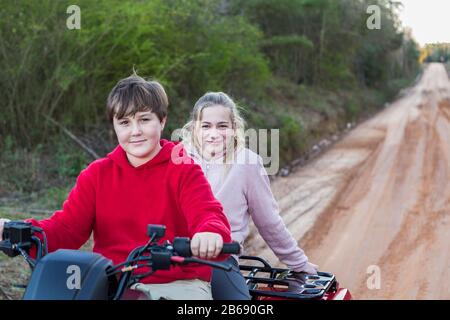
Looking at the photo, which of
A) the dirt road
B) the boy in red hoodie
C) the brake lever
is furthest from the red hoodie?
the dirt road

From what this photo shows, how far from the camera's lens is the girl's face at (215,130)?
3967mm

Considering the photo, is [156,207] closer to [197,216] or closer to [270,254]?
[197,216]

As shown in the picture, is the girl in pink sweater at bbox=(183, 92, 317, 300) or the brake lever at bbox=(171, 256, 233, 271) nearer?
the brake lever at bbox=(171, 256, 233, 271)

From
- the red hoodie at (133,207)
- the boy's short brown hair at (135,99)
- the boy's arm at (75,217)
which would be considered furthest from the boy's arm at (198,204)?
the boy's arm at (75,217)

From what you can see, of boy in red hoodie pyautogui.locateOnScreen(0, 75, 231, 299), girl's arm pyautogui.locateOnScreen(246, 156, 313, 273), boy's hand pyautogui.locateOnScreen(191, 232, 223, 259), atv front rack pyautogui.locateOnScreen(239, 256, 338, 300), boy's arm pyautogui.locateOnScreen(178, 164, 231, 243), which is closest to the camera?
boy's hand pyautogui.locateOnScreen(191, 232, 223, 259)

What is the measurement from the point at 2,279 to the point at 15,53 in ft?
14.9

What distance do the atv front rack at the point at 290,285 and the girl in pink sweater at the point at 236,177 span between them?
0.15 metres

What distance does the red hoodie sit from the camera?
285cm

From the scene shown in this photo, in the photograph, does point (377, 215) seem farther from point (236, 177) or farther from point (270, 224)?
point (236, 177)

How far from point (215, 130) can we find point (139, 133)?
3.77 feet

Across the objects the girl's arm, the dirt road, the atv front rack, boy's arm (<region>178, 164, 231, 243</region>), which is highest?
boy's arm (<region>178, 164, 231, 243</region>)

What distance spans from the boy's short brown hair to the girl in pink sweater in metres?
1.10

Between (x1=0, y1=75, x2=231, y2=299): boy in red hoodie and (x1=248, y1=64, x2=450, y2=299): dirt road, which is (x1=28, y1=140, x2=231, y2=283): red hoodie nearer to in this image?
(x1=0, y1=75, x2=231, y2=299): boy in red hoodie

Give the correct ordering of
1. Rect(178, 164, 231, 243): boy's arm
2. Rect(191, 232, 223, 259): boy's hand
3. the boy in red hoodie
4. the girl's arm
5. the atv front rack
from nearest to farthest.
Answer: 1. Rect(191, 232, 223, 259): boy's hand
2. Rect(178, 164, 231, 243): boy's arm
3. the boy in red hoodie
4. the atv front rack
5. the girl's arm
